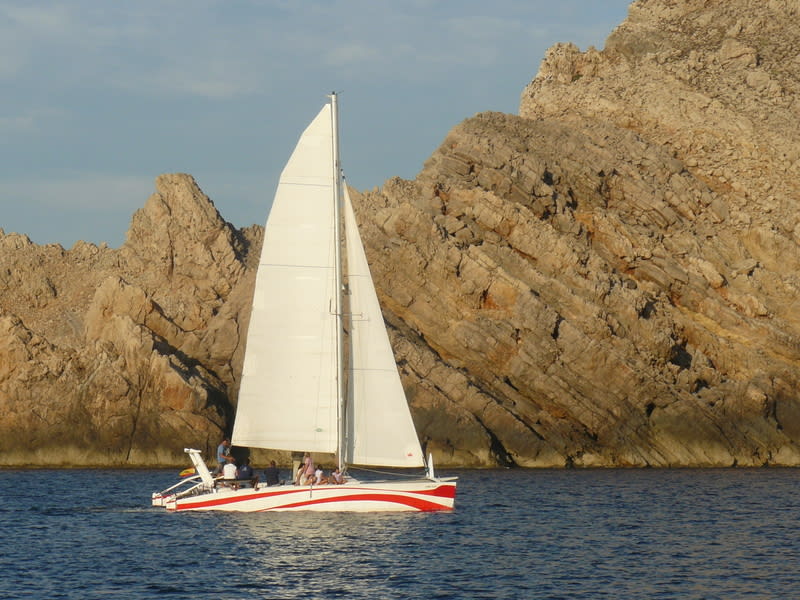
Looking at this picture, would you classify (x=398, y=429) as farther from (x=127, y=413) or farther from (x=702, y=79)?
(x=702, y=79)

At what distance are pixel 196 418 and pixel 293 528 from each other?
3196 cm

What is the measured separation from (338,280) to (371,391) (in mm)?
3536

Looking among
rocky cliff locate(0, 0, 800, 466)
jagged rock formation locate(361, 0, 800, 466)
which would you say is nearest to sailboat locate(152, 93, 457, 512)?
rocky cliff locate(0, 0, 800, 466)

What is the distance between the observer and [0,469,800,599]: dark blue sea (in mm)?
29141

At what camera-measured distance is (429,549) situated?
1359 inches

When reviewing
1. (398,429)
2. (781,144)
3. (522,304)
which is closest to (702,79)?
(781,144)

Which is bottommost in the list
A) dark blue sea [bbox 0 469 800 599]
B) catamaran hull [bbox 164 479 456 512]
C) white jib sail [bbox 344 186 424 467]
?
dark blue sea [bbox 0 469 800 599]

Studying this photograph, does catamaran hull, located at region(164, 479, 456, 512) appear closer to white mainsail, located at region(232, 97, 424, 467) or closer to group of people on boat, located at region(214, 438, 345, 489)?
group of people on boat, located at region(214, 438, 345, 489)

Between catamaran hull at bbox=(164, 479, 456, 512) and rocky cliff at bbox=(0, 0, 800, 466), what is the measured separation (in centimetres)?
2319

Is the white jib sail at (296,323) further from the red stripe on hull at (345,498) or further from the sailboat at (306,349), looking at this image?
the red stripe on hull at (345,498)

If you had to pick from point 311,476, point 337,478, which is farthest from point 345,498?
point 311,476

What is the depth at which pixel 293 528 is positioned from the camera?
37000 millimetres

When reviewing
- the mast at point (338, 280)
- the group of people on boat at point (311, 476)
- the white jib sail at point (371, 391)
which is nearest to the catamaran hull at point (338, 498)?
the group of people on boat at point (311, 476)

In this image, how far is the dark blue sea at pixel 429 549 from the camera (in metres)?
29.1
